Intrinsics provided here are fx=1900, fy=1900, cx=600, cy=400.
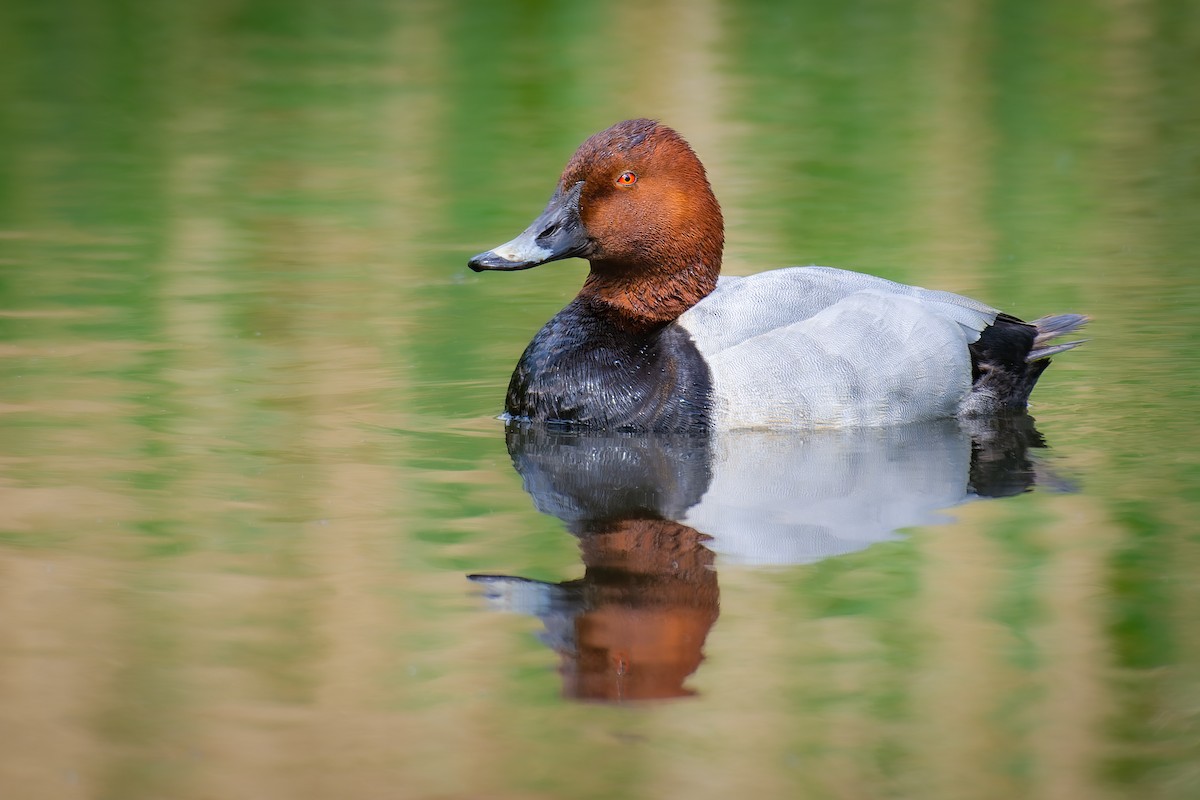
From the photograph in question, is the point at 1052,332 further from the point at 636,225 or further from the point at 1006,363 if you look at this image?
the point at 636,225

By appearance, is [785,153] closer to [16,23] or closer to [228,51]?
[228,51]

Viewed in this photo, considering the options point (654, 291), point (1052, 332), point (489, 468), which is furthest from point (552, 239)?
point (1052, 332)

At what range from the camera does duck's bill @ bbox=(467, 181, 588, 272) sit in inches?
298

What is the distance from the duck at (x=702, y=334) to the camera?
7.42 metres

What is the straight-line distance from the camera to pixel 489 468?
6.95 meters

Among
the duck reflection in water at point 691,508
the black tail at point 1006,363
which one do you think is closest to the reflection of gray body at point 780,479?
the duck reflection in water at point 691,508

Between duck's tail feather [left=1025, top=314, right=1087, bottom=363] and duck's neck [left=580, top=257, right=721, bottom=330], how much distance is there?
136cm

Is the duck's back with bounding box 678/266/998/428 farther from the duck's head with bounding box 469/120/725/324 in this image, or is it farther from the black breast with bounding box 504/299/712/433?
the duck's head with bounding box 469/120/725/324

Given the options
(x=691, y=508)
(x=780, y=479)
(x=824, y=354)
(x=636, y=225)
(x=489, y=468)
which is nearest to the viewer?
(x=691, y=508)

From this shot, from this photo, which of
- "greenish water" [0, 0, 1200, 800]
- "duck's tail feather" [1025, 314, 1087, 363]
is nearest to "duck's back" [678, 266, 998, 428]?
"duck's tail feather" [1025, 314, 1087, 363]

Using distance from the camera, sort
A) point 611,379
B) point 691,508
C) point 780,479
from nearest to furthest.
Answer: point 691,508 < point 780,479 < point 611,379

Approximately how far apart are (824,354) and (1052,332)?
1.18 metres

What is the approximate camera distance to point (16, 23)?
63.4ft

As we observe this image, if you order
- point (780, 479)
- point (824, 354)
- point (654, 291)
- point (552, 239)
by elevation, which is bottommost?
point (780, 479)
